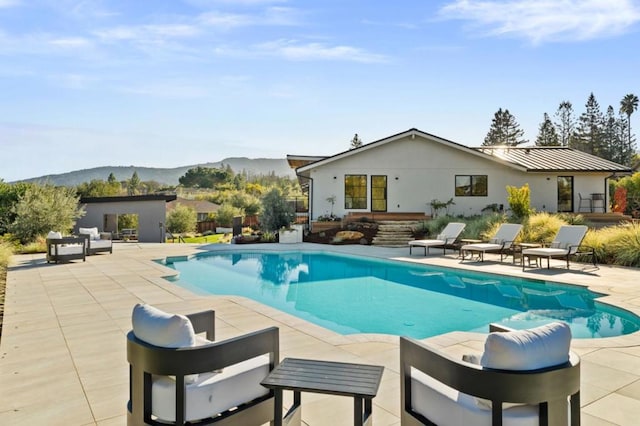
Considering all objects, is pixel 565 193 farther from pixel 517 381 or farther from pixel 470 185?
pixel 517 381

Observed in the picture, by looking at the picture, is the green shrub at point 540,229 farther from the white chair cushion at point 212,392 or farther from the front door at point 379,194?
the white chair cushion at point 212,392

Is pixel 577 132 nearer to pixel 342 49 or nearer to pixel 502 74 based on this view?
pixel 502 74

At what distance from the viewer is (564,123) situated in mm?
51250

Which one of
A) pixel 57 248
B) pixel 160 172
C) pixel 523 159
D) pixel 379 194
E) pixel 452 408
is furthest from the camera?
pixel 160 172

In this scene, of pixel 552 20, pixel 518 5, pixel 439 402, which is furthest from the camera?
pixel 552 20

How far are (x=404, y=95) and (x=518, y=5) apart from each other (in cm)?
764

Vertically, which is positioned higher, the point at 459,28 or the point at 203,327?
the point at 459,28

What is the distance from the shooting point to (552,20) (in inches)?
452

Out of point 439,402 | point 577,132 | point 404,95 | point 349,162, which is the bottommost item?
point 439,402

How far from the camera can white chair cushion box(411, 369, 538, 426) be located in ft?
6.81

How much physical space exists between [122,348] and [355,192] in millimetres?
16729

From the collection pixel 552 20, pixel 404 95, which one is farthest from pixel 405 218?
pixel 552 20

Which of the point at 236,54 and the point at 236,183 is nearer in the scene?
the point at 236,54

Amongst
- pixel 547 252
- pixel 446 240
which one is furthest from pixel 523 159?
pixel 547 252
